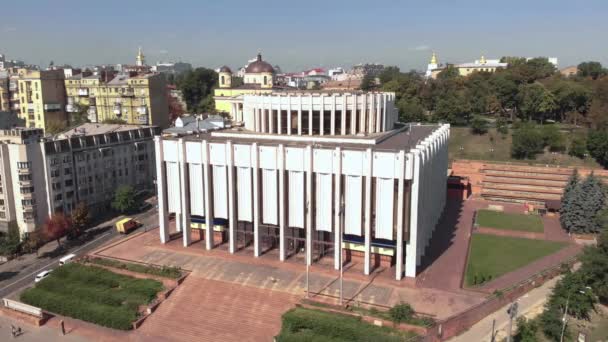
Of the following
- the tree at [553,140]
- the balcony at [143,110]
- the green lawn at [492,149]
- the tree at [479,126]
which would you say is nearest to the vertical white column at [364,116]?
the green lawn at [492,149]

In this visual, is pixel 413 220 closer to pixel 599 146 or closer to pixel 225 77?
pixel 599 146

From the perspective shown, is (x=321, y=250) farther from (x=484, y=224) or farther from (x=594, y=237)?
(x=594, y=237)

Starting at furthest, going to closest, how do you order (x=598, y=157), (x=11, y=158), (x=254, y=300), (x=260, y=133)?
(x=598, y=157)
(x=11, y=158)
(x=260, y=133)
(x=254, y=300)

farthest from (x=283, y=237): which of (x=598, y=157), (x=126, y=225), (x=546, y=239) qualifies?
(x=598, y=157)

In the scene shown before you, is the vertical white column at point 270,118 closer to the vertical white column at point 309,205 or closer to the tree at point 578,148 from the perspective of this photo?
the vertical white column at point 309,205

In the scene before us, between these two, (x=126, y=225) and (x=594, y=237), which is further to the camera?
(x=126, y=225)

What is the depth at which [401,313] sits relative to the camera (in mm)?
29906

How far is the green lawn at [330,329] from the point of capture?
1134 inches

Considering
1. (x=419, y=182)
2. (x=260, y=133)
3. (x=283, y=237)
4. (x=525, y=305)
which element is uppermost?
(x=260, y=133)

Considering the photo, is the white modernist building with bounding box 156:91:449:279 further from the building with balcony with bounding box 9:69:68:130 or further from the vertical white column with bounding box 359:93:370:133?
the building with balcony with bounding box 9:69:68:130

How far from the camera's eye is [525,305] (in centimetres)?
3394

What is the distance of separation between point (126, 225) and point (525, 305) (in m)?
39.3

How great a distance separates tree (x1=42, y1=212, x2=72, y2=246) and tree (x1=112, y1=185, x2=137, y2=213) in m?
6.70

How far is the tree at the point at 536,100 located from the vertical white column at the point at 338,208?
60.5 meters
